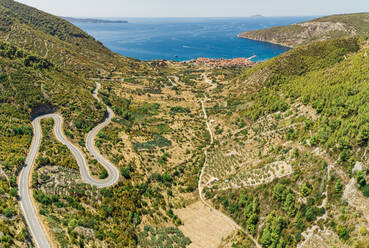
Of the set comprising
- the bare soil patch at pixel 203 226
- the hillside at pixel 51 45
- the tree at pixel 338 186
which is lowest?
the bare soil patch at pixel 203 226

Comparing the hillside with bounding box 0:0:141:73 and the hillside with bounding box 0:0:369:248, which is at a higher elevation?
the hillside with bounding box 0:0:141:73

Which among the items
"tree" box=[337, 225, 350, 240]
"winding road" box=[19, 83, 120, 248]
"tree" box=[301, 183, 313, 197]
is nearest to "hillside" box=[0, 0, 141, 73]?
"winding road" box=[19, 83, 120, 248]

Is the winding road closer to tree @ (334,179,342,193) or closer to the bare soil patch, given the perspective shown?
the bare soil patch

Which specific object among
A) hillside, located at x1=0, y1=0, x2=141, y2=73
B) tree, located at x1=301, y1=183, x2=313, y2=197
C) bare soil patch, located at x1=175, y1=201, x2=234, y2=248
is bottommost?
bare soil patch, located at x1=175, y1=201, x2=234, y2=248

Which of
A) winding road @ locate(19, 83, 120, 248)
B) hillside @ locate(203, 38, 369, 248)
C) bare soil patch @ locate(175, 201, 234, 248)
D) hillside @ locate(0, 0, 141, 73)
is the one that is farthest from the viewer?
hillside @ locate(0, 0, 141, 73)

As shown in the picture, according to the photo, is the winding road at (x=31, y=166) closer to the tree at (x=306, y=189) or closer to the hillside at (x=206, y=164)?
the hillside at (x=206, y=164)

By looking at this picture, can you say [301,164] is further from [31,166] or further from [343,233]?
[31,166]

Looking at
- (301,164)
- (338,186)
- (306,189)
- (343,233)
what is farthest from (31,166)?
(338,186)

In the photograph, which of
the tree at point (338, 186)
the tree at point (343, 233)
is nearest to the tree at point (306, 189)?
the tree at point (338, 186)

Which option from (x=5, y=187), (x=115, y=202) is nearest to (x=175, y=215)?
(x=115, y=202)

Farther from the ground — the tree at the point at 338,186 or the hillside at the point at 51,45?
the hillside at the point at 51,45

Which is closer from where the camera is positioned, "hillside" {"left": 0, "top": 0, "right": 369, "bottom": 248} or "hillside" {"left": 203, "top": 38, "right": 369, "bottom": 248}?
"hillside" {"left": 203, "top": 38, "right": 369, "bottom": 248}
